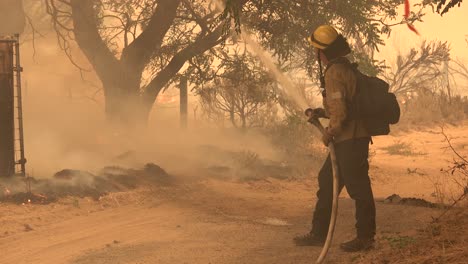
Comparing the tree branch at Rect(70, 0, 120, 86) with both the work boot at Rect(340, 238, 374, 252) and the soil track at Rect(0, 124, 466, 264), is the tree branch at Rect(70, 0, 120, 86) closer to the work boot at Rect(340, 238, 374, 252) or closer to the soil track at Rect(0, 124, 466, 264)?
the soil track at Rect(0, 124, 466, 264)

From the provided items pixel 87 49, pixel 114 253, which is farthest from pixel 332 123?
pixel 87 49

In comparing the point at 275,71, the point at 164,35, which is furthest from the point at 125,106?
the point at 275,71

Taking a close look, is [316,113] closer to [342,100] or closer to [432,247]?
[342,100]

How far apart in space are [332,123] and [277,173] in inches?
247

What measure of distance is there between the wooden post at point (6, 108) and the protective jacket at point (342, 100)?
4798mm

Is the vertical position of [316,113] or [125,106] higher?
[125,106]

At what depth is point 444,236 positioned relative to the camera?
14.7 feet

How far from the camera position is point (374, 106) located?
15.4ft

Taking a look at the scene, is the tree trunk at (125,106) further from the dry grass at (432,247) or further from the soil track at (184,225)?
the dry grass at (432,247)

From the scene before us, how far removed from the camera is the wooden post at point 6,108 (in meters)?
7.95

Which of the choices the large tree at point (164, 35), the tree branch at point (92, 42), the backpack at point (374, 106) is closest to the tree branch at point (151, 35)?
the large tree at point (164, 35)

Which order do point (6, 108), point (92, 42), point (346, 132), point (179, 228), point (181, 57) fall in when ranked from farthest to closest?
point (181, 57) → point (92, 42) → point (6, 108) → point (179, 228) → point (346, 132)

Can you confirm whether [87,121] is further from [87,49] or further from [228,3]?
[228,3]

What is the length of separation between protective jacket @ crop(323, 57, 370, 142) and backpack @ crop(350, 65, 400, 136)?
41 mm
